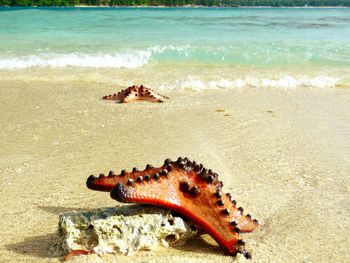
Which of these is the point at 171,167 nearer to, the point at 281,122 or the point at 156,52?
the point at 281,122

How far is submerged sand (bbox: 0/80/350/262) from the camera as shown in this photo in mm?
3455

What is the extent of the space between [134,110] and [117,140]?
5.71ft

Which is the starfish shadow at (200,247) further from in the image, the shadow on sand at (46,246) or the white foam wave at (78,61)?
the white foam wave at (78,61)

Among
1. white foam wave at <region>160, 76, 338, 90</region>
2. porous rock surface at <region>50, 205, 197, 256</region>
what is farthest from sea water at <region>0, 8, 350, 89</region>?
porous rock surface at <region>50, 205, 197, 256</region>

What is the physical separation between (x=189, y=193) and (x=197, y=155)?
234 cm

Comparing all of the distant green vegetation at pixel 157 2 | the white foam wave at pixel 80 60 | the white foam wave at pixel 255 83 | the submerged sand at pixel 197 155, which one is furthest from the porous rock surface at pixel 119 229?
the distant green vegetation at pixel 157 2

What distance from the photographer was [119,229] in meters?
2.97

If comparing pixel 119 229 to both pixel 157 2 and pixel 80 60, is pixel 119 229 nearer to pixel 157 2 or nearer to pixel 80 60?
pixel 80 60

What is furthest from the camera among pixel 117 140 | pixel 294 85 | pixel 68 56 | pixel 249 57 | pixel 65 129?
pixel 249 57

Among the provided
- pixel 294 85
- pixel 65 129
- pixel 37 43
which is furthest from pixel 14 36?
pixel 65 129

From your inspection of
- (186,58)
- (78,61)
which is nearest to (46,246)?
(78,61)

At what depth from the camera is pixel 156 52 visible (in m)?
15.4

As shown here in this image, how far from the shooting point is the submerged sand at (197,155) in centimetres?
346

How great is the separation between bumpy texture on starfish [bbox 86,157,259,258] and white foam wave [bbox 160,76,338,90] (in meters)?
6.63
